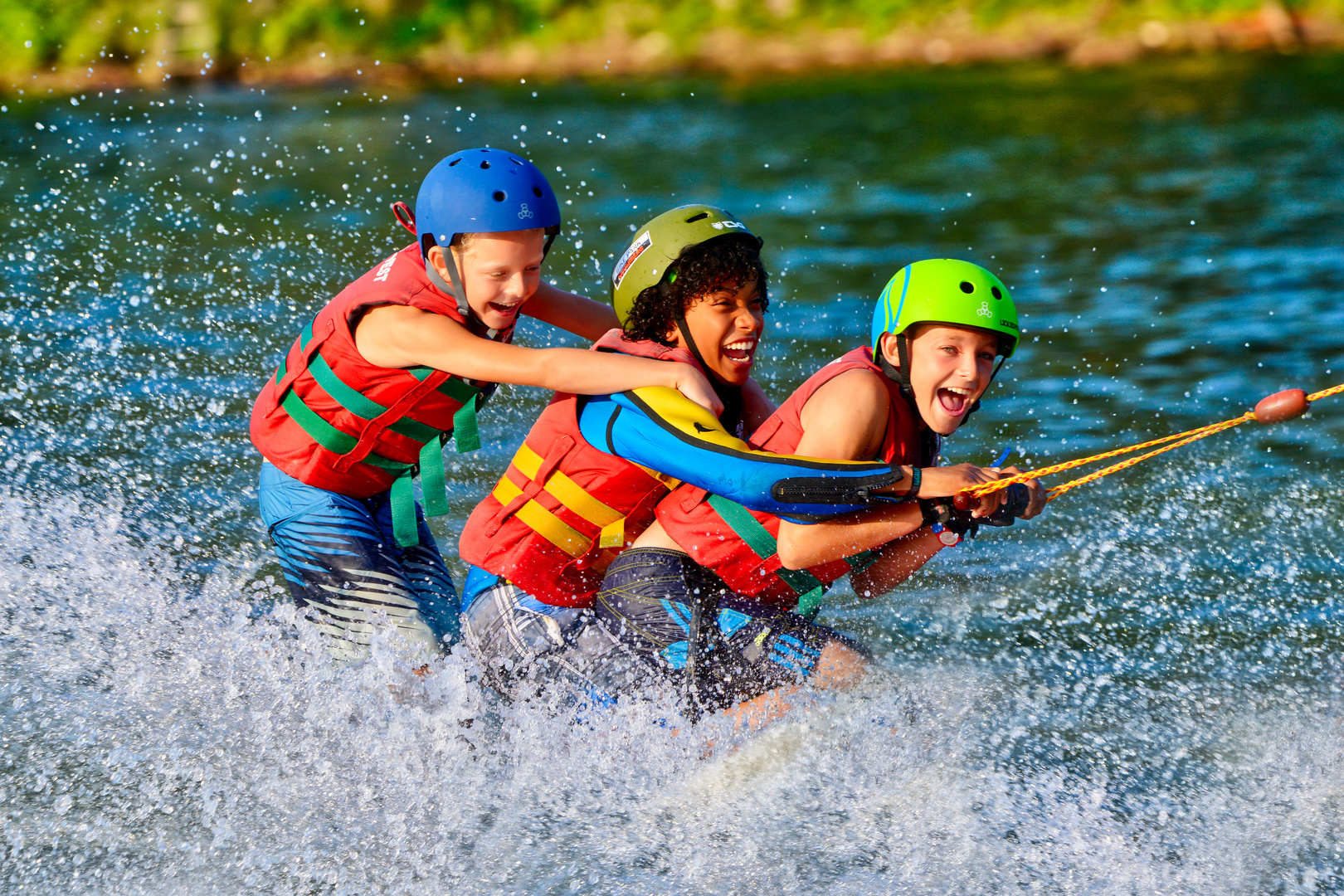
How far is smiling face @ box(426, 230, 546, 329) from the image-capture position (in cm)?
478

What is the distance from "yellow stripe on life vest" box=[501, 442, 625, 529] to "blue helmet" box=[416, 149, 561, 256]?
776mm

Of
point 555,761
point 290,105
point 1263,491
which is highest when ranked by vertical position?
point 290,105

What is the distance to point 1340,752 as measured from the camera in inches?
202

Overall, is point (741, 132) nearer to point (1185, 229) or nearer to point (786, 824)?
point (1185, 229)

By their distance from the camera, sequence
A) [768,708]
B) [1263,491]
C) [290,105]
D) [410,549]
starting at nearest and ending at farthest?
[768,708]
[410,549]
[1263,491]
[290,105]

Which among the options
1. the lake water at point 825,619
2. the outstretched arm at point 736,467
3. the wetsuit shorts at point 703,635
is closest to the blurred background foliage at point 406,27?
the lake water at point 825,619

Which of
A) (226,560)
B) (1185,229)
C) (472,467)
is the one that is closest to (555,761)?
(226,560)

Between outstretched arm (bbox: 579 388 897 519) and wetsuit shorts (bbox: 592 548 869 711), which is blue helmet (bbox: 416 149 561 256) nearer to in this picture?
outstretched arm (bbox: 579 388 897 519)

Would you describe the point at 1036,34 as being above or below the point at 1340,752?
above

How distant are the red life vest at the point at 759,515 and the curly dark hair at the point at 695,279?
37 cm

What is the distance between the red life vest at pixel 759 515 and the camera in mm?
4465

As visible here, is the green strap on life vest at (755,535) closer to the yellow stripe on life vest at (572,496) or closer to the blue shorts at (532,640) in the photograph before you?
the yellow stripe on life vest at (572,496)

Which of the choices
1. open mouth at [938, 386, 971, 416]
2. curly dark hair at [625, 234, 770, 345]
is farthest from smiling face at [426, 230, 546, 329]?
open mouth at [938, 386, 971, 416]

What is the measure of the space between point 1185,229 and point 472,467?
908 centimetres
